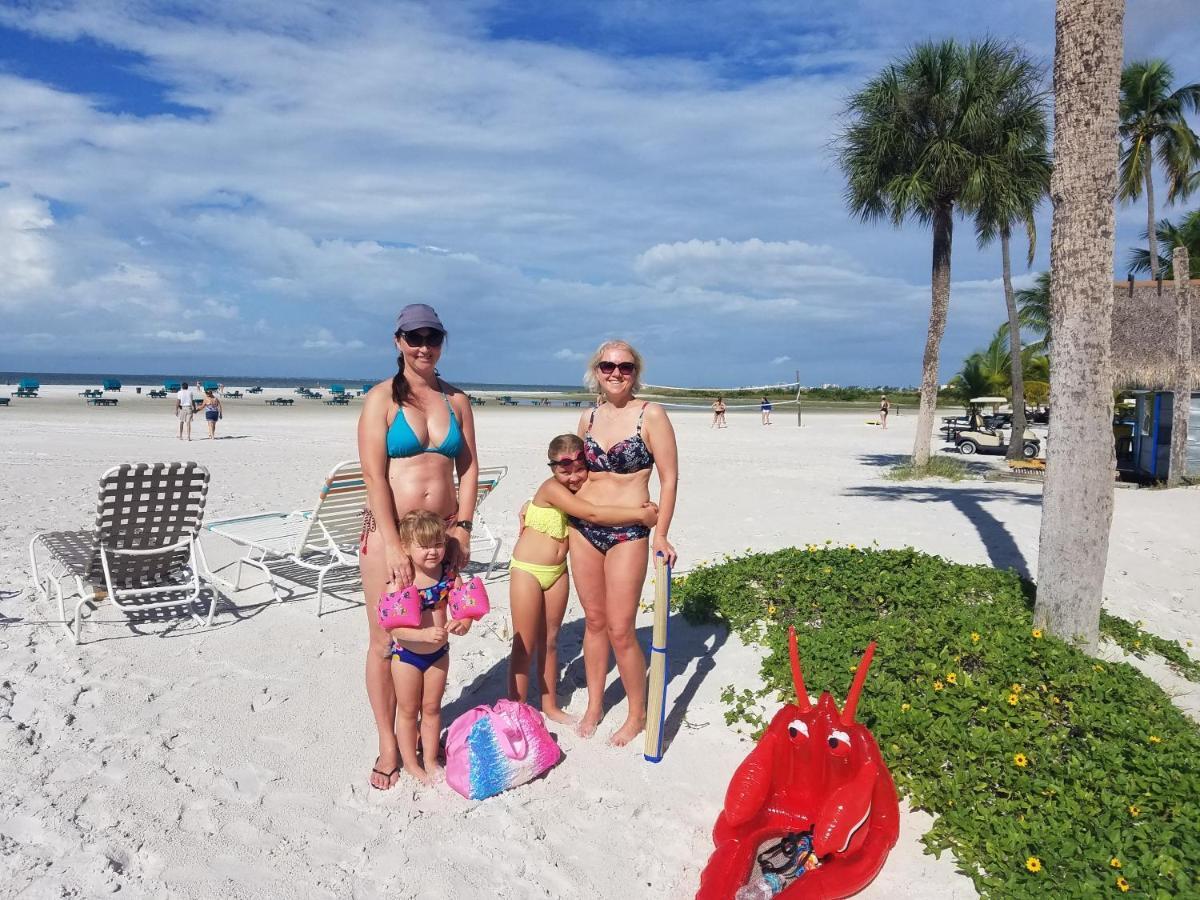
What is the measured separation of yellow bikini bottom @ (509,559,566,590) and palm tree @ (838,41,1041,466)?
12579 millimetres

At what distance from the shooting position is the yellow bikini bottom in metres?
4.04

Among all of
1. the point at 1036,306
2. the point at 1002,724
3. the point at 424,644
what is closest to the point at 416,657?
the point at 424,644

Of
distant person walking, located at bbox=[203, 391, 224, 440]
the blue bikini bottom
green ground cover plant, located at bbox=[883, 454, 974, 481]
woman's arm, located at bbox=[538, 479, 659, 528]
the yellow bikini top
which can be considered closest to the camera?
the blue bikini bottom

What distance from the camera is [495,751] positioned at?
3.59m

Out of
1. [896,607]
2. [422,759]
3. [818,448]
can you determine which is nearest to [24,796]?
[422,759]

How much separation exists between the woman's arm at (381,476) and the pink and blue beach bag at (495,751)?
760mm

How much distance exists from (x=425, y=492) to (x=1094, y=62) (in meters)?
4.28

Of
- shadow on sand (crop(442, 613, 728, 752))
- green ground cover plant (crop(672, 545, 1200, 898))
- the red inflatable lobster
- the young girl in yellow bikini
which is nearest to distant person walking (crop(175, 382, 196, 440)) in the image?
shadow on sand (crop(442, 613, 728, 752))

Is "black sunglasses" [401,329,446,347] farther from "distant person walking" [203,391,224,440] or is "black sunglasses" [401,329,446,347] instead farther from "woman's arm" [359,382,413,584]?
"distant person walking" [203,391,224,440]

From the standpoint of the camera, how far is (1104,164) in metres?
4.58

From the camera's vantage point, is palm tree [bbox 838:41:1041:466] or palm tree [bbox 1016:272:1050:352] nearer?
palm tree [bbox 838:41:1041:466]

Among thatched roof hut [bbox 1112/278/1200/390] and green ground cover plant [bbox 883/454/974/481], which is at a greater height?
thatched roof hut [bbox 1112/278/1200/390]

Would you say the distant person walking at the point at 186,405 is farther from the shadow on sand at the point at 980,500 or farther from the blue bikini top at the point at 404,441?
the blue bikini top at the point at 404,441

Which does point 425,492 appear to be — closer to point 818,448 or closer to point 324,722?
point 324,722
